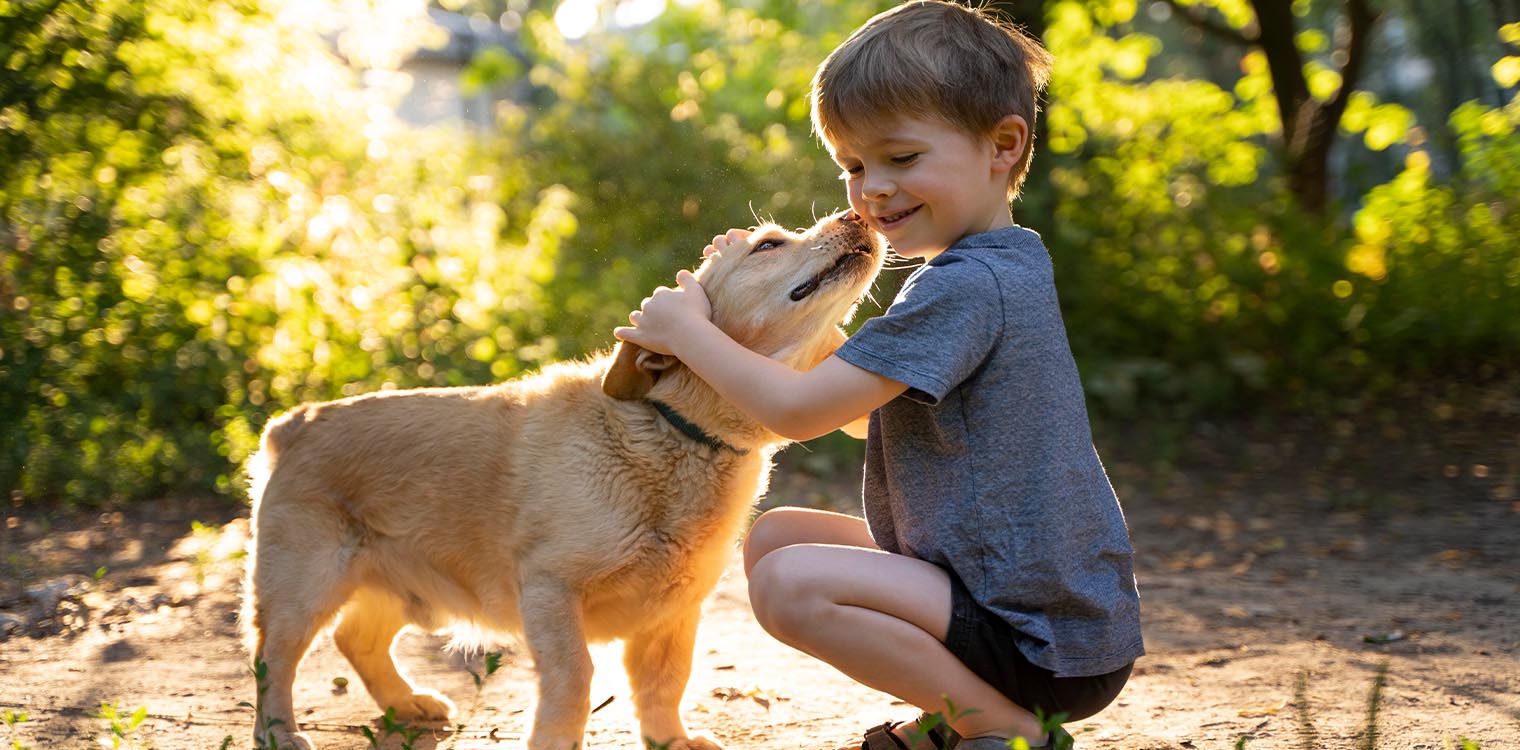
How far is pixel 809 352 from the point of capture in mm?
3184

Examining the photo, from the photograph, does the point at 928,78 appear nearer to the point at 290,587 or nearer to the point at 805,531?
the point at 805,531

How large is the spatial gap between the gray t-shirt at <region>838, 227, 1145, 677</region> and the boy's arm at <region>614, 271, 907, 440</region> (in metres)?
0.05

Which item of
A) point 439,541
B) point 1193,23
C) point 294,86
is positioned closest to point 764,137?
point 1193,23

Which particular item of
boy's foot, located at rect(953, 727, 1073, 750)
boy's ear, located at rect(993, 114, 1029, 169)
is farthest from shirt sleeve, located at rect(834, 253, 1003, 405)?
boy's foot, located at rect(953, 727, 1073, 750)

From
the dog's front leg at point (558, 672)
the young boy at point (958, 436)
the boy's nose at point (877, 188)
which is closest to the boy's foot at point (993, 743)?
the young boy at point (958, 436)

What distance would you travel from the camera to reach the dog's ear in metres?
3.18

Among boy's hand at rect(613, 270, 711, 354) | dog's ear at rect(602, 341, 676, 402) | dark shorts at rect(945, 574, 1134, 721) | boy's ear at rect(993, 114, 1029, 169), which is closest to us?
dark shorts at rect(945, 574, 1134, 721)

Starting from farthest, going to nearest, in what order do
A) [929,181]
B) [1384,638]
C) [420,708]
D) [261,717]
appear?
[1384,638], [420,708], [261,717], [929,181]

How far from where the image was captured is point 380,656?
12.1 ft

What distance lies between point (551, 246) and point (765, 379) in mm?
6641

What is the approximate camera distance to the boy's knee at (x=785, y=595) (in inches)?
106

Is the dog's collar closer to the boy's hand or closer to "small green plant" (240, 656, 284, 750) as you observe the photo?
the boy's hand

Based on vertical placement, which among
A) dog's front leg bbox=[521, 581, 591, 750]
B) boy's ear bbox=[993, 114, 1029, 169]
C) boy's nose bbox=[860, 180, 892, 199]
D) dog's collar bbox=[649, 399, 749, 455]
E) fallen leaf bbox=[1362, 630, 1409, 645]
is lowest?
dog's front leg bbox=[521, 581, 591, 750]

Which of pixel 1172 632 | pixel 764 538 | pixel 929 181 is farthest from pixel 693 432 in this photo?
pixel 1172 632
